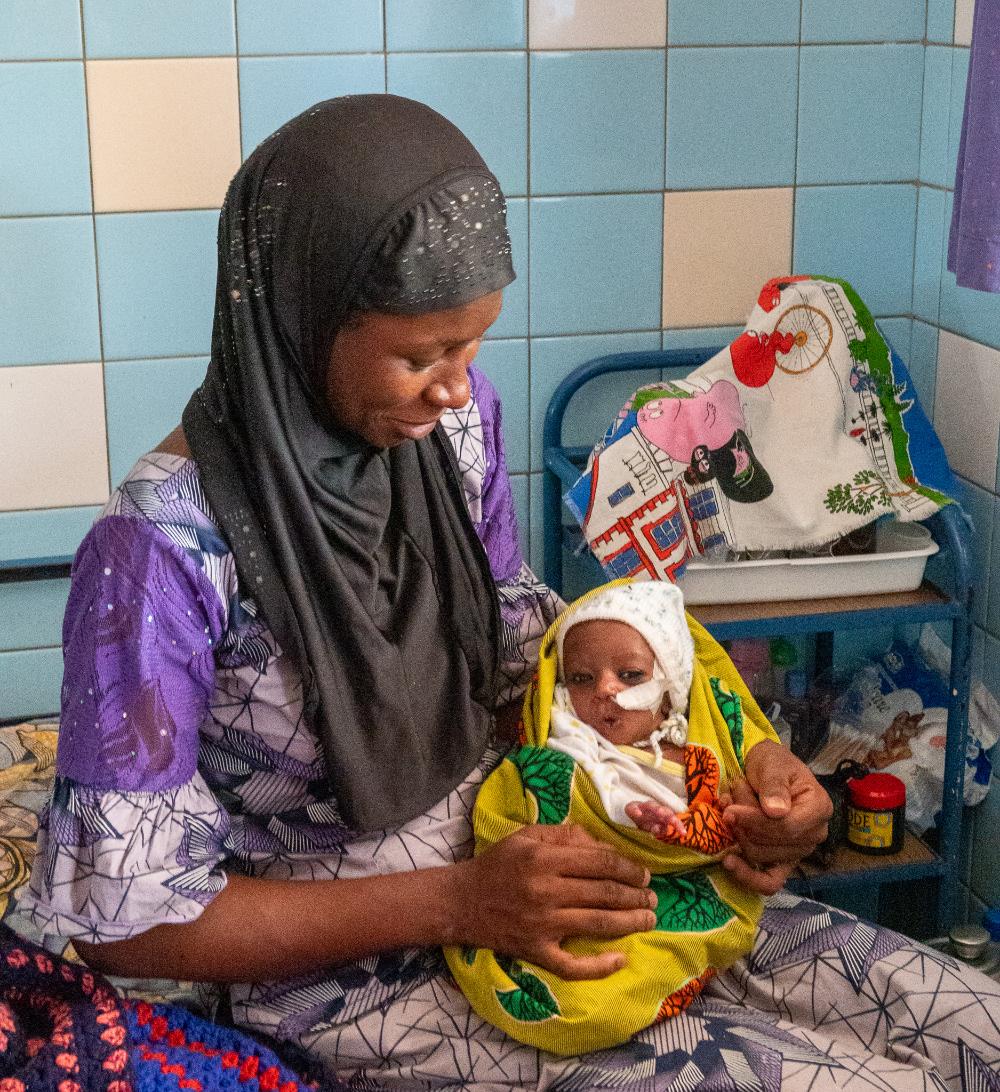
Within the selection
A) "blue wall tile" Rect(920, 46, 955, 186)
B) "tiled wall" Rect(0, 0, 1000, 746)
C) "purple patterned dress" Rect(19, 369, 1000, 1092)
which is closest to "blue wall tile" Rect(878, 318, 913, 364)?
"tiled wall" Rect(0, 0, 1000, 746)

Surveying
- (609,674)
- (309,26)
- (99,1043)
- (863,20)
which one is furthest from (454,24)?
(99,1043)

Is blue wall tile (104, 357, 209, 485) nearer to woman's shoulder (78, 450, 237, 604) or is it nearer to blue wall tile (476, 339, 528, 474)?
blue wall tile (476, 339, 528, 474)

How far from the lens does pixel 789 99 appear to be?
7.90ft

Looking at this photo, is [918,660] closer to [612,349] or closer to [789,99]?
[612,349]

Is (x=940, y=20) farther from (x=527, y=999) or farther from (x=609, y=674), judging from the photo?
(x=527, y=999)

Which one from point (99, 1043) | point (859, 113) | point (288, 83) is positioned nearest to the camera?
point (99, 1043)

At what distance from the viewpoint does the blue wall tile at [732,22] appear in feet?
7.64

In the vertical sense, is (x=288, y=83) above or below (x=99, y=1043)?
above

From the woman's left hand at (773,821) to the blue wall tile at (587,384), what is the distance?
41.4 inches

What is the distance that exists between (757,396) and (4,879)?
125 cm

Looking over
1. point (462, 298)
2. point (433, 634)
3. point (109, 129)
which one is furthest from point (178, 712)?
point (109, 129)

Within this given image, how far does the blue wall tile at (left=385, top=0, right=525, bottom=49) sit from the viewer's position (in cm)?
223

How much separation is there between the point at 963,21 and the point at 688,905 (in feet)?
5.07

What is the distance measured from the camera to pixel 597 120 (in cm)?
234
